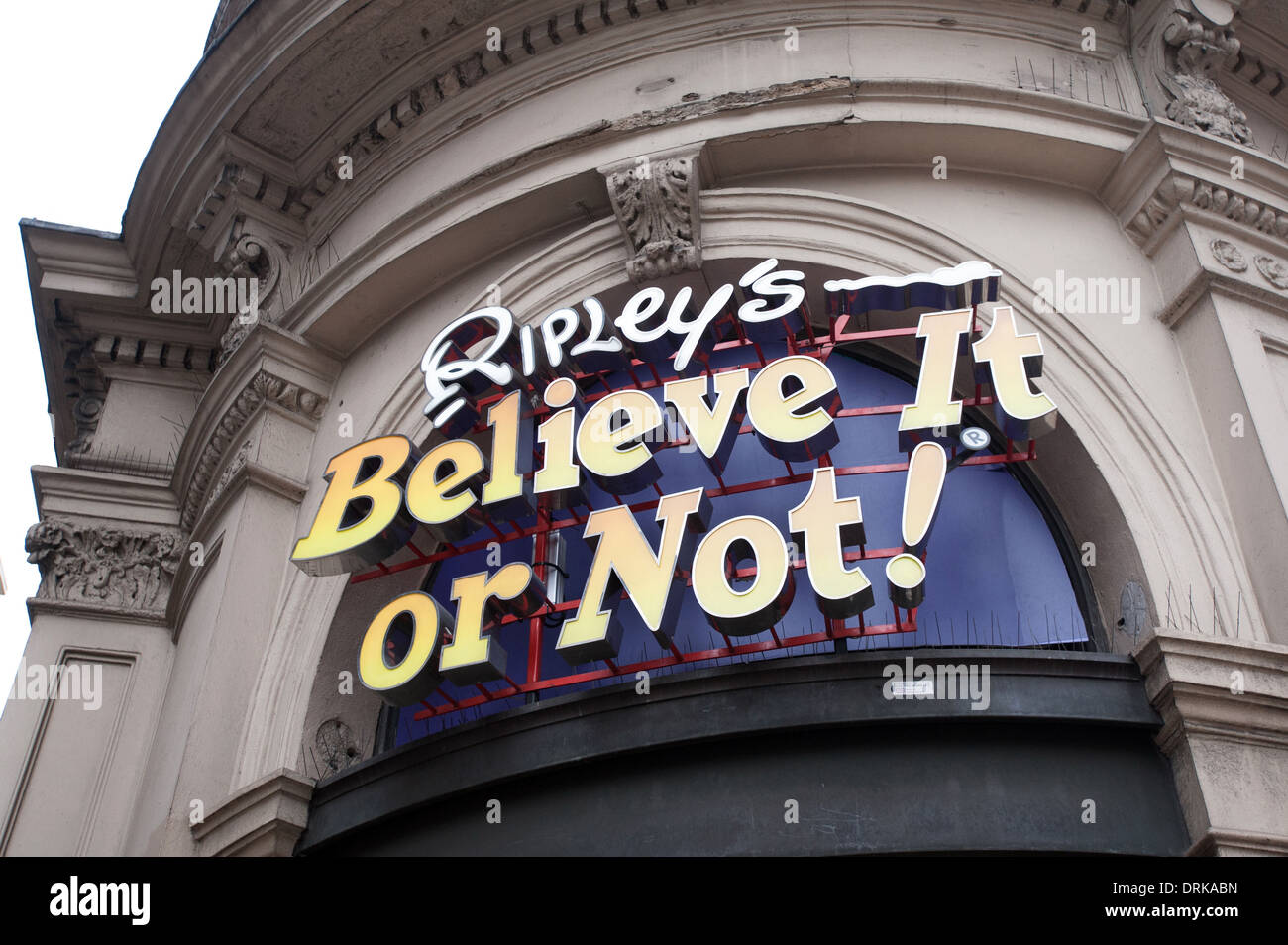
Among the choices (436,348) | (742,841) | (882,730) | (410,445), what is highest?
(436,348)

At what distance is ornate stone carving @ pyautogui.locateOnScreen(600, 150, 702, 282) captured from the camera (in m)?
9.86

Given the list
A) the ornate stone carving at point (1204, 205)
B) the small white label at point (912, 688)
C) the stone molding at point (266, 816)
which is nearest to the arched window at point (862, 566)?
the small white label at point (912, 688)

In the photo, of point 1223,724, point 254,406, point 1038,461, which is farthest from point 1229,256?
point 254,406

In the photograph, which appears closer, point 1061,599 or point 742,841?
point 742,841

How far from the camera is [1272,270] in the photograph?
9.10 metres

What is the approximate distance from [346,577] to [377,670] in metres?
1.73

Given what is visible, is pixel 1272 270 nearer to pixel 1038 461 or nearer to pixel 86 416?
pixel 1038 461

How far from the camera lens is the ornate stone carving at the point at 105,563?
38.7 feet

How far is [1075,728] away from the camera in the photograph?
7.16 metres

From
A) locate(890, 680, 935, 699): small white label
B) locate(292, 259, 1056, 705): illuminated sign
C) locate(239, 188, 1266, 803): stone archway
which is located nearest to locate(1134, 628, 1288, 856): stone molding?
locate(239, 188, 1266, 803): stone archway

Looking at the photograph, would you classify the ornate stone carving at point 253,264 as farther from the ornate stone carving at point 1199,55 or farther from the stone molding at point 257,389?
the ornate stone carving at point 1199,55

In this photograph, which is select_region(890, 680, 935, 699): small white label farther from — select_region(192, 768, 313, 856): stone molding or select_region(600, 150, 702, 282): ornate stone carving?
select_region(600, 150, 702, 282): ornate stone carving

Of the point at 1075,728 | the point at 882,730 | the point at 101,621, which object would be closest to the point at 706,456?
the point at 882,730

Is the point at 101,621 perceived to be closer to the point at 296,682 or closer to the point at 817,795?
the point at 296,682
